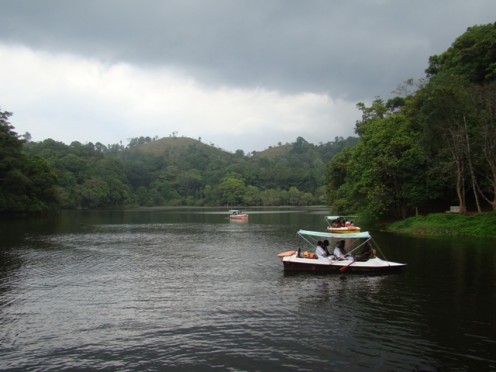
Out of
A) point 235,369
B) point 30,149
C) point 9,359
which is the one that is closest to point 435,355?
point 235,369

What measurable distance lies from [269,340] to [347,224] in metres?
42.6

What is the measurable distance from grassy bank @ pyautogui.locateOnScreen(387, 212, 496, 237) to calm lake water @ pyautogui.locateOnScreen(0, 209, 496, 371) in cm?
1172

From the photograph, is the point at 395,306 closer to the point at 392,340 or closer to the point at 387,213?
the point at 392,340

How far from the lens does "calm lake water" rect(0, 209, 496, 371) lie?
14.1 m

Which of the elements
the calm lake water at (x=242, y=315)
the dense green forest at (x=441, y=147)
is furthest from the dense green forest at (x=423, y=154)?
the calm lake water at (x=242, y=315)

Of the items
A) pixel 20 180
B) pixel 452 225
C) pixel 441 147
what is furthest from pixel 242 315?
pixel 20 180

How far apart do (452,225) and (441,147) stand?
9393 mm

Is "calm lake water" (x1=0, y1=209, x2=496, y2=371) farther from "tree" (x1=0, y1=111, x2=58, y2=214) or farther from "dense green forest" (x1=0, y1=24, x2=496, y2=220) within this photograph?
"tree" (x1=0, y1=111, x2=58, y2=214)

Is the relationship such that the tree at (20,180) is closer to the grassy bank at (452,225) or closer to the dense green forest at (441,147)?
the dense green forest at (441,147)

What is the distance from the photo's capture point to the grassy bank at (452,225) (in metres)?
45.5

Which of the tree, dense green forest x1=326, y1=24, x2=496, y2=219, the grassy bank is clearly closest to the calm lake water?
the grassy bank

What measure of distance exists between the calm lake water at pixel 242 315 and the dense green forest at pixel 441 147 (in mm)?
17846

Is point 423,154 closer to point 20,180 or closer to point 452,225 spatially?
point 452,225

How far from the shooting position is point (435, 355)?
14.2 m
